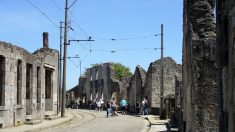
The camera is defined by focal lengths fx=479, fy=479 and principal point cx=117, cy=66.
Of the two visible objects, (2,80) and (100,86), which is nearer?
(2,80)

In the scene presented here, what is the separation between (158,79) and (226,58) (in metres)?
35.7

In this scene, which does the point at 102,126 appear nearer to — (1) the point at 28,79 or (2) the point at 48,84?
(1) the point at 28,79

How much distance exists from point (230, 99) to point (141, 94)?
40.3m

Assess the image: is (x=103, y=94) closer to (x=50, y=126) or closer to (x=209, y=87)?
(x=50, y=126)

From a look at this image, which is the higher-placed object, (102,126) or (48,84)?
(48,84)

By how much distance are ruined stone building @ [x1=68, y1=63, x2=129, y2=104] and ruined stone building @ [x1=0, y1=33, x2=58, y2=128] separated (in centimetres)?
2542

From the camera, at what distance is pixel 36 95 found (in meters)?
30.9

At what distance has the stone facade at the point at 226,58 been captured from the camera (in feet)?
24.1

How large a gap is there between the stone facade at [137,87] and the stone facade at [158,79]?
9.24 ft

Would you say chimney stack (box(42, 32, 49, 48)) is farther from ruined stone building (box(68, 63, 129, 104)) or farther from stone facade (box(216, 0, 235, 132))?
stone facade (box(216, 0, 235, 132))

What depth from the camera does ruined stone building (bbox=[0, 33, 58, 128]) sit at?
24156 mm

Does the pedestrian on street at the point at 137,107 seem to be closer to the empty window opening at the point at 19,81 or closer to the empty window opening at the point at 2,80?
the empty window opening at the point at 19,81

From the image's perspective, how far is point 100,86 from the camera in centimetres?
6744

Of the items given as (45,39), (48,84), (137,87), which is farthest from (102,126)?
(137,87)
